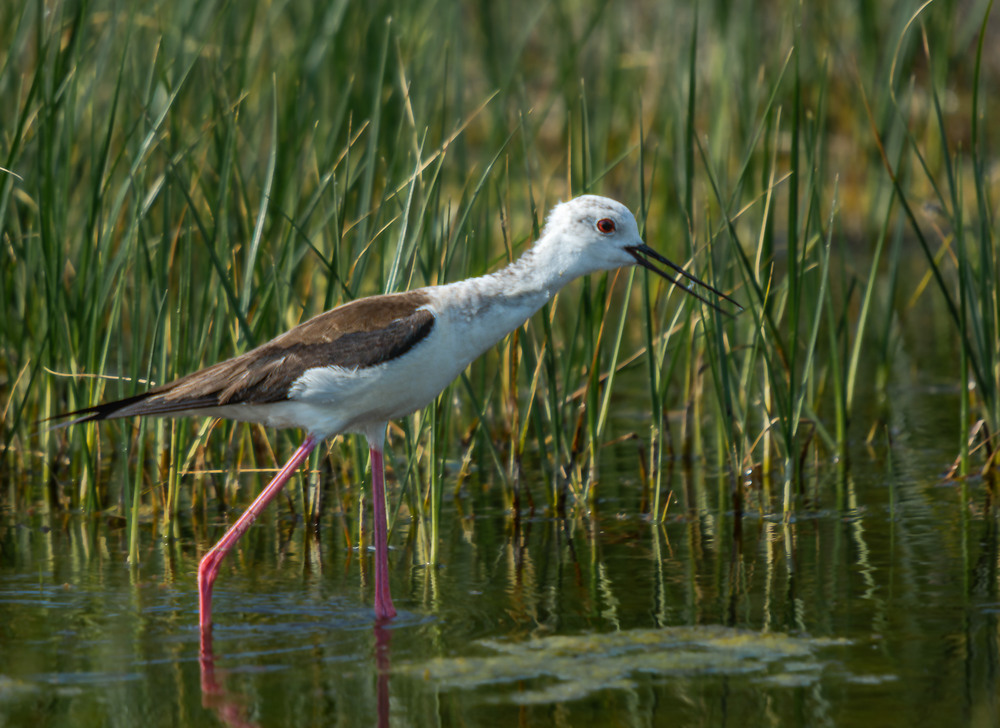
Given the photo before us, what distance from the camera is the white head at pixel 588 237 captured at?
5.27 metres

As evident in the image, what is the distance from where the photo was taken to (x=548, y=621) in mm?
4973

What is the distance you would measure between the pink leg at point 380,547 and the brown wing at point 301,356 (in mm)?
531

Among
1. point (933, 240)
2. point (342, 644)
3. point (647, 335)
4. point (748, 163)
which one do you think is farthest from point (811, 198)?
Answer: point (933, 240)

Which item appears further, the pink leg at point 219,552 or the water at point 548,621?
the pink leg at point 219,552

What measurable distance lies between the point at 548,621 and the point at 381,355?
3.85ft

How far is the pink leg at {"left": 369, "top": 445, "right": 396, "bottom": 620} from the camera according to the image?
202 inches

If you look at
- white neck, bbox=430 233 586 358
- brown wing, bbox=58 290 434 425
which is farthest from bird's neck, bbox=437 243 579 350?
brown wing, bbox=58 290 434 425

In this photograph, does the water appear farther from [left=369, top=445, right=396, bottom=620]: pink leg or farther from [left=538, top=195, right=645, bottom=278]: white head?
[left=538, top=195, right=645, bottom=278]: white head

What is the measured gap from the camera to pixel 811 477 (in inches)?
276

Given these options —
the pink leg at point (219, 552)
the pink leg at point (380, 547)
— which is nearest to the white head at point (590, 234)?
the pink leg at point (380, 547)

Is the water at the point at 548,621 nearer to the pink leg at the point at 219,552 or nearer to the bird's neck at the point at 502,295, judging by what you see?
the pink leg at the point at 219,552

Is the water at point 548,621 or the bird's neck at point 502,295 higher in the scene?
the bird's neck at point 502,295

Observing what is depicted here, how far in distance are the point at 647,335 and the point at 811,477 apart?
1535 millimetres

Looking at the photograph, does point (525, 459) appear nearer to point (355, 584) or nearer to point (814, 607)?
point (355, 584)
